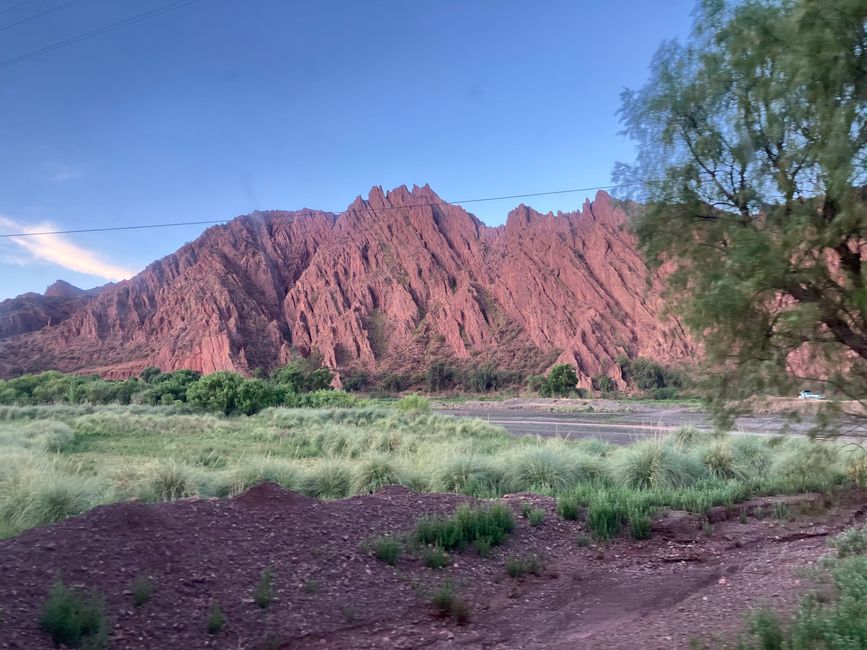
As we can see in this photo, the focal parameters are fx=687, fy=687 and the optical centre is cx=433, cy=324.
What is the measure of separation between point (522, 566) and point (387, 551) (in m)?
1.72

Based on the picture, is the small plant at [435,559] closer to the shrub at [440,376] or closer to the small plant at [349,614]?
the small plant at [349,614]

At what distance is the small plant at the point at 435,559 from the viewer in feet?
27.9

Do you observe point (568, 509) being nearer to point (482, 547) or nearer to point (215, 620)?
point (482, 547)

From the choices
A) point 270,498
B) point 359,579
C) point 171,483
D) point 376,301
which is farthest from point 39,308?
point 359,579

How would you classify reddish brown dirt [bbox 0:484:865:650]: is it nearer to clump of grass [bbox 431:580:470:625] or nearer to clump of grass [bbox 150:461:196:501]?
clump of grass [bbox 431:580:470:625]

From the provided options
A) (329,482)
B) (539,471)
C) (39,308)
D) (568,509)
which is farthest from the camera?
(39,308)

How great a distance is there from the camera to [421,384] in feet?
306

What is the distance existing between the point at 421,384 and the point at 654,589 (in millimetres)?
85398

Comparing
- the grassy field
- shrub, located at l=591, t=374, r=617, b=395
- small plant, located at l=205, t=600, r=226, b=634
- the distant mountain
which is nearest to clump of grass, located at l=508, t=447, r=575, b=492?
the grassy field

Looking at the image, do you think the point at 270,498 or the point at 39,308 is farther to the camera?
the point at 39,308

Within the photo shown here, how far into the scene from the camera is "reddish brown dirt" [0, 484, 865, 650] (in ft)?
20.5

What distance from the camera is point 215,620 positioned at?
244 inches

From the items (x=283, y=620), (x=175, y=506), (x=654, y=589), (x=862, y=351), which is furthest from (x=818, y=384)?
(x=175, y=506)

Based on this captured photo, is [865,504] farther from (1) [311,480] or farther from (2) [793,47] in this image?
(1) [311,480]
